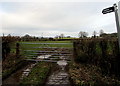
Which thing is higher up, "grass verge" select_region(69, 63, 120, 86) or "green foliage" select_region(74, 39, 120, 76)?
"green foliage" select_region(74, 39, 120, 76)

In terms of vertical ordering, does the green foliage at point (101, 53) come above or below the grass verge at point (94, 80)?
above

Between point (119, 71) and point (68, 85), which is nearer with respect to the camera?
point (68, 85)

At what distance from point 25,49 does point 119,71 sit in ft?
21.1

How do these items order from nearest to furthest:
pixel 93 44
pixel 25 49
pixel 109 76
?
pixel 109 76 < pixel 93 44 < pixel 25 49

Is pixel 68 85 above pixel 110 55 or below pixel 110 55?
below

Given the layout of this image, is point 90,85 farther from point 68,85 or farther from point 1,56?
point 1,56

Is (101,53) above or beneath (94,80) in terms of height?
above

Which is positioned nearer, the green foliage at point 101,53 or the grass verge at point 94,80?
the grass verge at point 94,80

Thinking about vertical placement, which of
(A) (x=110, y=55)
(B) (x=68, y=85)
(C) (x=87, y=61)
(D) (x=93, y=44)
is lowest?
(B) (x=68, y=85)

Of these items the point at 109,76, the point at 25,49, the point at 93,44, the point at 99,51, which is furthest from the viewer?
the point at 25,49

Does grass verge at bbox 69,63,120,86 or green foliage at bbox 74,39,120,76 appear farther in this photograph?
green foliage at bbox 74,39,120,76

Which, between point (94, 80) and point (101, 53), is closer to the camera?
point (94, 80)

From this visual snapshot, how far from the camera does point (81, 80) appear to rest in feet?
13.8

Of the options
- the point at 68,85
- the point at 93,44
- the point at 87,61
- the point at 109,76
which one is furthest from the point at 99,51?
the point at 68,85
